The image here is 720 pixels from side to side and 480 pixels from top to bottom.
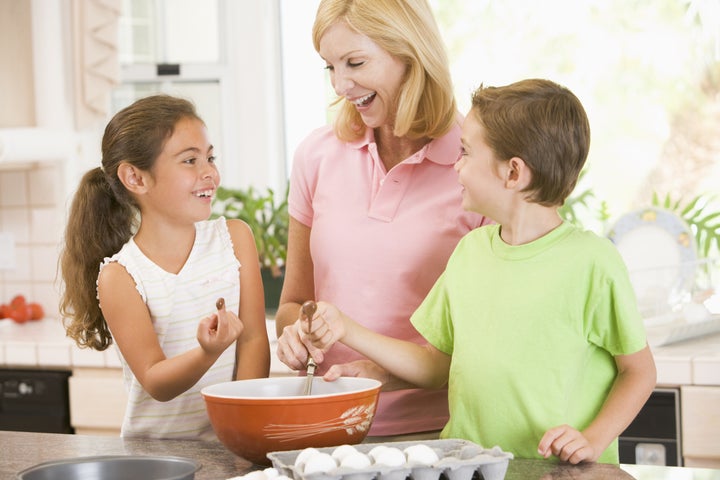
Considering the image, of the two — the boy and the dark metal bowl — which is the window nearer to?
the boy

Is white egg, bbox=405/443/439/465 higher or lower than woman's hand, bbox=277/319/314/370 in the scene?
lower

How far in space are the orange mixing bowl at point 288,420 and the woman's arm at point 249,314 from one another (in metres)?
0.42

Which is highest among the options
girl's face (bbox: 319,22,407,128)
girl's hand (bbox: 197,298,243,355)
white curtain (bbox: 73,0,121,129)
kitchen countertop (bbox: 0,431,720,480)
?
white curtain (bbox: 73,0,121,129)

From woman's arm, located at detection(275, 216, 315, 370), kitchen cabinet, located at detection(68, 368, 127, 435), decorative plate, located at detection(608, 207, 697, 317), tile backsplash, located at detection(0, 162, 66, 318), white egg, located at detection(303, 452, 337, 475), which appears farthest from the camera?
tile backsplash, located at detection(0, 162, 66, 318)

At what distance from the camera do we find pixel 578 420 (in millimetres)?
1431

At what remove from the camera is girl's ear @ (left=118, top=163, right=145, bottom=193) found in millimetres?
1804

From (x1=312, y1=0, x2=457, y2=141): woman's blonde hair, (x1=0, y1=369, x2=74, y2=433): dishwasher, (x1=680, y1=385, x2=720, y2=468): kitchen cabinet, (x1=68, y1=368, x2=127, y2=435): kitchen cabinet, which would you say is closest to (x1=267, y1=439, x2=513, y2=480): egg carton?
(x1=312, y1=0, x2=457, y2=141): woman's blonde hair

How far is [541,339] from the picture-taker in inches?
56.4

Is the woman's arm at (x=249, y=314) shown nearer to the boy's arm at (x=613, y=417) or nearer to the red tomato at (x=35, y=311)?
the boy's arm at (x=613, y=417)

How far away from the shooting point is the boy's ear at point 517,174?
1477mm

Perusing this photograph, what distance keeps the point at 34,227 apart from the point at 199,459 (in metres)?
2.46

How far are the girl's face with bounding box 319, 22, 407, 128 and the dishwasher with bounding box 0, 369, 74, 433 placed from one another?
1.65 metres

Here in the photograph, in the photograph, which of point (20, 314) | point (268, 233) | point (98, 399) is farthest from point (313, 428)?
point (20, 314)

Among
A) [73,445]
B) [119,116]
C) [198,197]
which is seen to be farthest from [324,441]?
[119,116]
